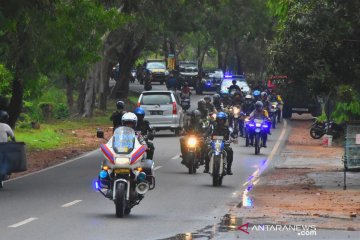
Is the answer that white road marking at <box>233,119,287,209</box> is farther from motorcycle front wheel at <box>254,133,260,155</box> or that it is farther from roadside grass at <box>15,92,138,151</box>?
roadside grass at <box>15,92,138,151</box>

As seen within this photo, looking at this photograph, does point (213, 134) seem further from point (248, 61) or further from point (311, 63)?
point (248, 61)

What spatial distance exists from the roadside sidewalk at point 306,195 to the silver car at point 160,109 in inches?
257

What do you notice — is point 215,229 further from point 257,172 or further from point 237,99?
point 237,99

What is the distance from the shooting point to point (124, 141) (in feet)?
51.4

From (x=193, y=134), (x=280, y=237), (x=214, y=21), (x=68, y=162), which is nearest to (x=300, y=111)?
(x=214, y=21)

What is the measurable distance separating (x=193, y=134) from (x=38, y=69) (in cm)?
630

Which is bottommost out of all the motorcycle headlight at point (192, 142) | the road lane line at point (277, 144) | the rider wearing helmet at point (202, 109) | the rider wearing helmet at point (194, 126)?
the road lane line at point (277, 144)

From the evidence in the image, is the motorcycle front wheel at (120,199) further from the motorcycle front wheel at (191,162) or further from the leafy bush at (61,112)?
the leafy bush at (61,112)

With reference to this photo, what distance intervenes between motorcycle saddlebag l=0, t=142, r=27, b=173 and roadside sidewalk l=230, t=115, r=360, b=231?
5.00 m

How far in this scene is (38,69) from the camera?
27.9 metres

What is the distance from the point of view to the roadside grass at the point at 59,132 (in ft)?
116

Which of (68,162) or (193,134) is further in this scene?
(68,162)

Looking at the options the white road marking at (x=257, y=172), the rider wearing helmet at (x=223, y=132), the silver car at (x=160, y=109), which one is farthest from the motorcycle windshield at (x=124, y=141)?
the silver car at (x=160, y=109)

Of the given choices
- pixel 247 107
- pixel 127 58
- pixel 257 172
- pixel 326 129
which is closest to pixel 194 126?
pixel 257 172
